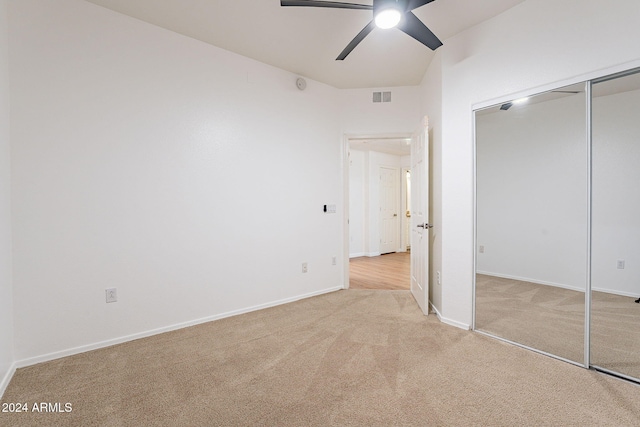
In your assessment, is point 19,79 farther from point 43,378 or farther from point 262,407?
point 262,407

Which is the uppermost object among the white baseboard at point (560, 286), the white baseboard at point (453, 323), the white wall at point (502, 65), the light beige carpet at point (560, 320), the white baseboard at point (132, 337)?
the white wall at point (502, 65)

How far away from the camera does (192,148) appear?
303cm

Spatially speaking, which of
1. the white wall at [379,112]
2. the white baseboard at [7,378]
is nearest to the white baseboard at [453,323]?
the white wall at [379,112]

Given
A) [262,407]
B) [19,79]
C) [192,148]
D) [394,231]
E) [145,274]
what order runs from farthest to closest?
[394,231], [192,148], [145,274], [19,79], [262,407]

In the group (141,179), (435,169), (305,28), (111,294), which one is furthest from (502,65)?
(111,294)

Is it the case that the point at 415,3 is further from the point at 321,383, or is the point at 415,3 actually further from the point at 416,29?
the point at 321,383

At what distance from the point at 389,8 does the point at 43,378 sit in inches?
132

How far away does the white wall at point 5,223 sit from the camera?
200 centimetres

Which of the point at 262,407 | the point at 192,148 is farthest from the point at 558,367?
the point at 192,148

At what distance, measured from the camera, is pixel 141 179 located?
8.98ft

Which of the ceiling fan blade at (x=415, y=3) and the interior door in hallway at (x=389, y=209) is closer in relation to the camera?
the ceiling fan blade at (x=415, y=3)

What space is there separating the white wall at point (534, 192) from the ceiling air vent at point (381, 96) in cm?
165

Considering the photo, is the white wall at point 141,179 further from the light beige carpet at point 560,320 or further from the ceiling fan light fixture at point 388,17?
the light beige carpet at point 560,320

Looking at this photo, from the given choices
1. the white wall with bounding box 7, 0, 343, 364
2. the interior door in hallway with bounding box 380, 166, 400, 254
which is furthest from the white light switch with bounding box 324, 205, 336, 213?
the interior door in hallway with bounding box 380, 166, 400, 254
